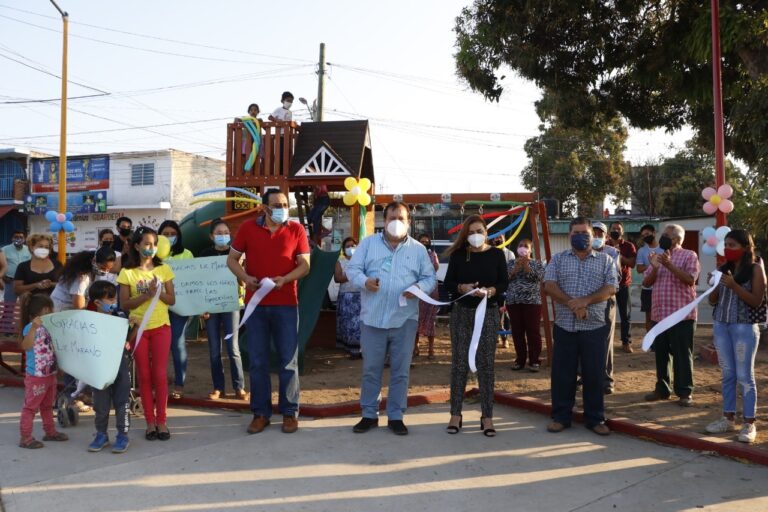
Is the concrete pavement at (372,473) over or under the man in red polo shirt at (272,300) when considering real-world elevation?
under

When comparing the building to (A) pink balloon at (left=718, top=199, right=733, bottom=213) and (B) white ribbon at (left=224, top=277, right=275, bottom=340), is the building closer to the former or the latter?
(B) white ribbon at (left=224, top=277, right=275, bottom=340)

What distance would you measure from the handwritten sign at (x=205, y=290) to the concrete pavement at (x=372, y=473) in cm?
128

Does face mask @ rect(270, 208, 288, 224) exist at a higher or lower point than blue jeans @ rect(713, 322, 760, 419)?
A: higher

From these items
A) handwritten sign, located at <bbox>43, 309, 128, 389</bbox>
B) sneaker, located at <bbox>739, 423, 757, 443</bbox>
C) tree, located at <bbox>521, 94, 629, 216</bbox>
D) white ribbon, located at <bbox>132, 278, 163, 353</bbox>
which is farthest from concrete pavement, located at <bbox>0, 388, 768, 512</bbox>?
tree, located at <bbox>521, 94, 629, 216</bbox>

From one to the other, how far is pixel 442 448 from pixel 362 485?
3.42ft

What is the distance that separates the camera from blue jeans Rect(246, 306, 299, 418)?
5.87m

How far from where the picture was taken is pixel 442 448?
5.38 metres

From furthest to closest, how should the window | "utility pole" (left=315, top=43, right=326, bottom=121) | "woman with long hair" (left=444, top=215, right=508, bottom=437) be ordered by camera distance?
1. the window
2. "utility pole" (left=315, top=43, right=326, bottom=121)
3. "woman with long hair" (left=444, top=215, right=508, bottom=437)

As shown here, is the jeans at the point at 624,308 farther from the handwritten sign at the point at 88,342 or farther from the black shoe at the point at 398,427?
the handwritten sign at the point at 88,342

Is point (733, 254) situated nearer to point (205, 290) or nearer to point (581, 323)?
point (581, 323)

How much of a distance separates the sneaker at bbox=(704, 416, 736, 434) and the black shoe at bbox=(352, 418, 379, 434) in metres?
2.78

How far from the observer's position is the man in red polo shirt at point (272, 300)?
584 cm

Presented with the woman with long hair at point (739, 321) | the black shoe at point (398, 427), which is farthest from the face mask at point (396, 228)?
the woman with long hair at point (739, 321)

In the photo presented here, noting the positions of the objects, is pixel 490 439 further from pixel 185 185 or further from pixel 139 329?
Result: pixel 185 185
